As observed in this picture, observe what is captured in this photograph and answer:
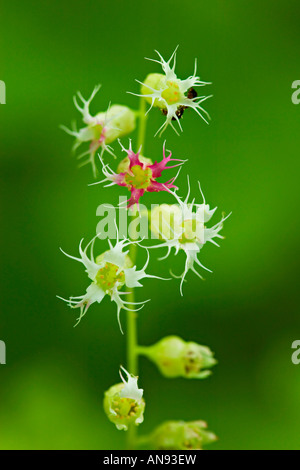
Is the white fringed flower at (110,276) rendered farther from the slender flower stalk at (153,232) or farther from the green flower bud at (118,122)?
the green flower bud at (118,122)

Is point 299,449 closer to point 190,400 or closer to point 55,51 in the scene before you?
point 190,400

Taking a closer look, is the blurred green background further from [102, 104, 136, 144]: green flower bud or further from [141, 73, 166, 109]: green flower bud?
[141, 73, 166, 109]: green flower bud

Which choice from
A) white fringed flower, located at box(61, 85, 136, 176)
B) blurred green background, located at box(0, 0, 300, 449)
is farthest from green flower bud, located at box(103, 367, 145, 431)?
blurred green background, located at box(0, 0, 300, 449)

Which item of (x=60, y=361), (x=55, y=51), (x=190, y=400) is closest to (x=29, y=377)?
(x=60, y=361)

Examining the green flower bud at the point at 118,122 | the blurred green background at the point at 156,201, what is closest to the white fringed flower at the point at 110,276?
the green flower bud at the point at 118,122

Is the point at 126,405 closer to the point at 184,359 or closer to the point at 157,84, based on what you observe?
the point at 184,359
